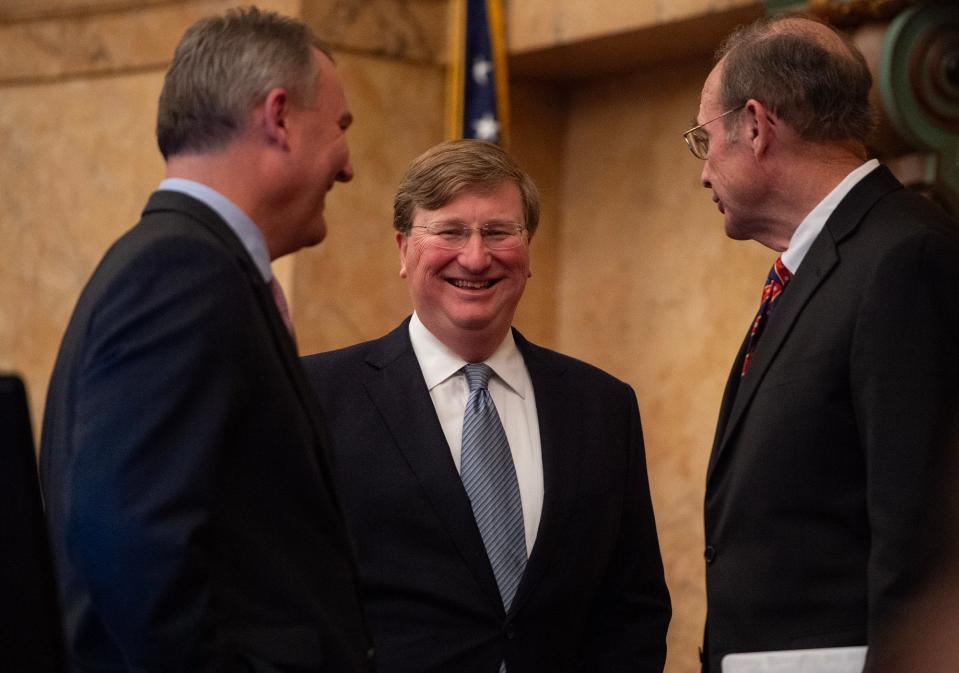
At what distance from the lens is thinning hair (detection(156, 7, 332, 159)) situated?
2.36 m

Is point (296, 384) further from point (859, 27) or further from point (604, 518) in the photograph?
point (859, 27)

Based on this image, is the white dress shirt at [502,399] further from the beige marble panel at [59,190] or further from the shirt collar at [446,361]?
the beige marble panel at [59,190]

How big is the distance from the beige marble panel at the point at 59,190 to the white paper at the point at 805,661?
5.16 meters

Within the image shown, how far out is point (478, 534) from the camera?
10.8 ft

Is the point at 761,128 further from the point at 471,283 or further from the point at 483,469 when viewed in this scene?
the point at 483,469

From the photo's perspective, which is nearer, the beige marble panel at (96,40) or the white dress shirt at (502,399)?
the white dress shirt at (502,399)

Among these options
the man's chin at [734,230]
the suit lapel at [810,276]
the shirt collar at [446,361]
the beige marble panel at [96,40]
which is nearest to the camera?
the suit lapel at [810,276]

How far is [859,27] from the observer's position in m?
5.06

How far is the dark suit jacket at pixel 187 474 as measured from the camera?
2.08 meters

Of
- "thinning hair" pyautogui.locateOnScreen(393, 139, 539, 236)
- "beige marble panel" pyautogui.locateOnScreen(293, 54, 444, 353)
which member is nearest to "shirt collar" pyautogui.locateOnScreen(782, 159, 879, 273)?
"thinning hair" pyautogui.locateOnScreen(393, 139, 539, 236)

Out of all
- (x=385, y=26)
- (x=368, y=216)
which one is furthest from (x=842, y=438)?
(x=385, y=26)

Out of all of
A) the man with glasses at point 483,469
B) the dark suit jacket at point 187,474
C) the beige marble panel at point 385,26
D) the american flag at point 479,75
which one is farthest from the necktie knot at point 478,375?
the beige marble panel at point 385,26

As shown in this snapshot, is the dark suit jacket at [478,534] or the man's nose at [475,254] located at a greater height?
the man's nose at [475,254]

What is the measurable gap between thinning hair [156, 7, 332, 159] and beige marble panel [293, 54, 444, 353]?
4105 mm
